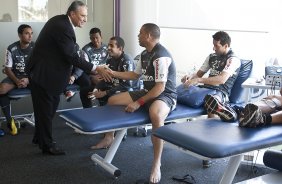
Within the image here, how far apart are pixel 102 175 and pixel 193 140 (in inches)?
46.7

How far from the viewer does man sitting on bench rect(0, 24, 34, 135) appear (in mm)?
4133

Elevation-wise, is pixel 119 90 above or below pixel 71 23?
below

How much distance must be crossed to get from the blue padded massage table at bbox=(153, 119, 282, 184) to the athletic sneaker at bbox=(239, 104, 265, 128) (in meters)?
0.04

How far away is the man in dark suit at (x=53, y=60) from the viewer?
329 cm

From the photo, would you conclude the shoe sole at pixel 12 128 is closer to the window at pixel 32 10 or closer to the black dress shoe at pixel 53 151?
the black dress shoe at pixel 53 151

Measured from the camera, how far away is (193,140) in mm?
2146

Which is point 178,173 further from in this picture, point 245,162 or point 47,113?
point 47,113

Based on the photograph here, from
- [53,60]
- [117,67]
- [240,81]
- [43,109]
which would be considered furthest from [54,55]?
[240,81]

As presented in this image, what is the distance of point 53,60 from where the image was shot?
332cm

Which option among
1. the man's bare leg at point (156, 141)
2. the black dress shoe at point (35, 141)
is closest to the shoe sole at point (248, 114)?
the man's bare leg at point (156, 141)

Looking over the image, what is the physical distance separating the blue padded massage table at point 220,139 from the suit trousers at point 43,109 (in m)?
1.40

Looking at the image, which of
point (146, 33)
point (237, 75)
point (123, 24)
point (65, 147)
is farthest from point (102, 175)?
point (123, 24)

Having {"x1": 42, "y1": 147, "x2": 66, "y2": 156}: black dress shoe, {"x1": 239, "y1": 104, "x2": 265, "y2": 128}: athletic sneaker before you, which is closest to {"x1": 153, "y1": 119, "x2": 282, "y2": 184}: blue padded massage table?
{"x1": 239, "y1": 104, "x2": 265, "y2": 128}: athletic sneaker

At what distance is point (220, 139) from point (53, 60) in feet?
5.73
